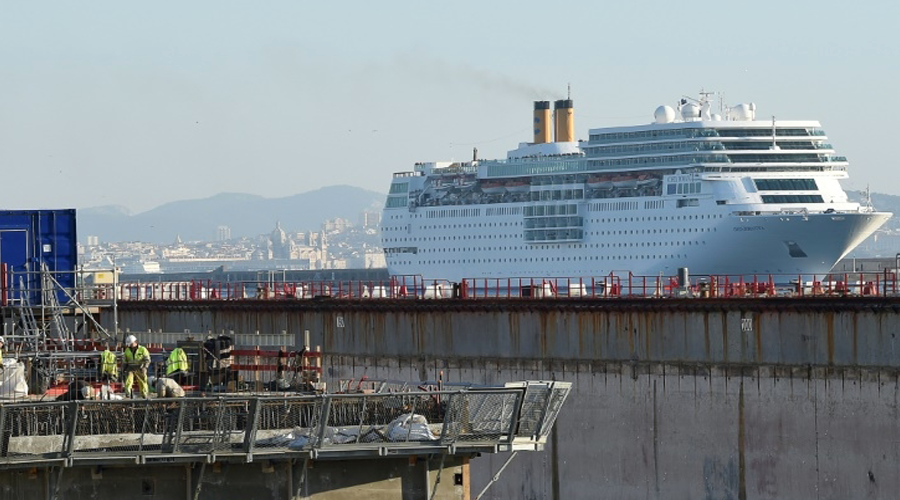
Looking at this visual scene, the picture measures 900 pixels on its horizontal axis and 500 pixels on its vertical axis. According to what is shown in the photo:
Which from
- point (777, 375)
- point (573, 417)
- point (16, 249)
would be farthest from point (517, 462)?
point (16, 249)

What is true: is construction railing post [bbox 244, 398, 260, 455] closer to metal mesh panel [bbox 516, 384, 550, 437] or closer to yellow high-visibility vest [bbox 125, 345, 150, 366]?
metal mesh panel [bbox 516, 384, 550, 437]

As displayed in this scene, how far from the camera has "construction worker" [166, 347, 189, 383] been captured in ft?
83.0

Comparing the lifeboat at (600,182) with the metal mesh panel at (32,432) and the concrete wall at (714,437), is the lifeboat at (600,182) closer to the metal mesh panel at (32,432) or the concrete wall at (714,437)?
the concrete wall at (714,437)

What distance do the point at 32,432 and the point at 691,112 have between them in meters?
105

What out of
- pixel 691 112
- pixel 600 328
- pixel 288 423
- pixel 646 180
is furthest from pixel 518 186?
pixel 288 423

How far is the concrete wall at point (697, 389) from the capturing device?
36469mm

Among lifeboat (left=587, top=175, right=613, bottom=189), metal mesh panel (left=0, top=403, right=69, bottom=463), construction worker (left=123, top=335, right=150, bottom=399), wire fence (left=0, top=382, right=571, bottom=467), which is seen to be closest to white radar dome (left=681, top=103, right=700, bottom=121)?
lifeboat (left=587, top=175, right=613, bottom=189)

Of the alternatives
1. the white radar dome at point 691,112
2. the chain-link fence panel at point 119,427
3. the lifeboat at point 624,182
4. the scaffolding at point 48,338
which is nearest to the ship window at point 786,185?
the white radar dome at point 691,112

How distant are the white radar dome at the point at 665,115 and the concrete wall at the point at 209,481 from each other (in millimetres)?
105659

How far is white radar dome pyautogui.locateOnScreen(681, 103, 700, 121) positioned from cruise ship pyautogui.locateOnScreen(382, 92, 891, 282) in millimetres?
90

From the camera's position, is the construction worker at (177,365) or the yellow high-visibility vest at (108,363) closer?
the yellow high-visibility vest at (108,363)

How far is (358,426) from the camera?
2041 centimetres

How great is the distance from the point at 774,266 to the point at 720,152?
9.12m

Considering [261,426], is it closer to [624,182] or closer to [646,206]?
[646,206]
